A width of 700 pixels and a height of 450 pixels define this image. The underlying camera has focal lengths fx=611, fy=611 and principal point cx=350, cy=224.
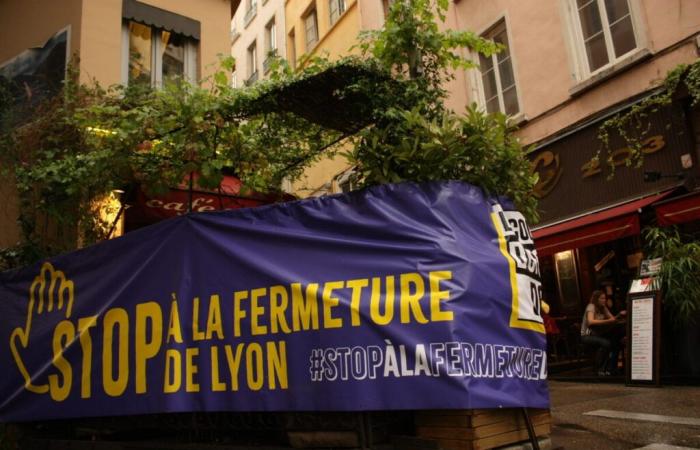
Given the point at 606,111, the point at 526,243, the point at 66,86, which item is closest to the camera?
the point at 526,243

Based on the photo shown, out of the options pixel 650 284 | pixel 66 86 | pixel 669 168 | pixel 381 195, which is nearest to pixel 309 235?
pixel 381 195

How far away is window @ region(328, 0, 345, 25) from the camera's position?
18.2 metres

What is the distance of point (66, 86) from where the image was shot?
779 centimetres

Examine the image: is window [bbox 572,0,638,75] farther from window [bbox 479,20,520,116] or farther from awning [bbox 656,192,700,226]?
awning [bbox 656,192,700,226]

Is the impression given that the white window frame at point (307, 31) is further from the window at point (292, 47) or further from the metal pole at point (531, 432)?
the metal pole at point (531, 432)

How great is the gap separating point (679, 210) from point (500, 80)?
5394 millimetres

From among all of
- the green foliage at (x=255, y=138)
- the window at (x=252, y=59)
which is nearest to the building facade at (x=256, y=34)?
the window at (x=252, y=59)

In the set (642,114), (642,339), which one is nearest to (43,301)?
(642,339)

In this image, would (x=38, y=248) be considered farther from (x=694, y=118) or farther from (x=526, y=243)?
(x=694, y=118)

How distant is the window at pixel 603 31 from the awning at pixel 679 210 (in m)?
3.11

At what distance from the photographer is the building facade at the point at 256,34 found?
71.0ft

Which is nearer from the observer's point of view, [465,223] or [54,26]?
[465,223]

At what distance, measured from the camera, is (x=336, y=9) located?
18562 mm

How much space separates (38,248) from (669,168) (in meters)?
8.65
